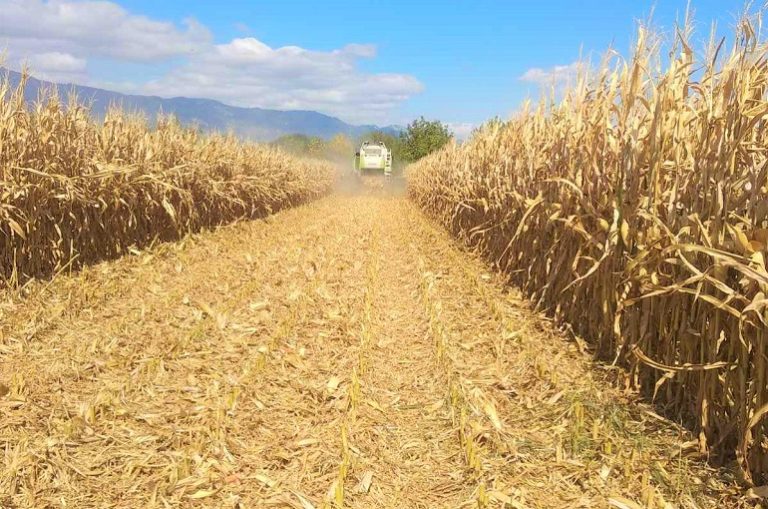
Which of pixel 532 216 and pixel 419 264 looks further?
pixel 419 264

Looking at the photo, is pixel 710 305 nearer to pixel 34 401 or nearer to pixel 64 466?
pixel 64 466

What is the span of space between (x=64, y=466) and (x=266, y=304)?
3.56 meters

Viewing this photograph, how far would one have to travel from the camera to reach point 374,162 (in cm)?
3694

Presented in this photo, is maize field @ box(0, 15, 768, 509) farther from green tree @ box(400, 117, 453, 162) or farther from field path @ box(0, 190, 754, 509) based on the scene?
green tree @ box(400, 117, 453, 162)

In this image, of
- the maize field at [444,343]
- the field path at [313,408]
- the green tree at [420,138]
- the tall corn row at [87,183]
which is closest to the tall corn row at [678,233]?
the maize field at [444,343]

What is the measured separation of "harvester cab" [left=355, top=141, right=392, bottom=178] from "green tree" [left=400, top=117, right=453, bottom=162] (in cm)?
2013

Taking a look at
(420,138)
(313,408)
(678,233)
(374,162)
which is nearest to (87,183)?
(313,408)

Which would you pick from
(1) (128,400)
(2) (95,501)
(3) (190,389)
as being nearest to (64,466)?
(2) (95,501)

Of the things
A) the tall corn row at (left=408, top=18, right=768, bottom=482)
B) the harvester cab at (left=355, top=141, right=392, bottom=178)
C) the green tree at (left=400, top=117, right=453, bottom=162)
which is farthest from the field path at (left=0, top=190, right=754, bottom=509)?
the green tree at (left=400, top=117, right=453, bottom=162)

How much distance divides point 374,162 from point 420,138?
23871 millimetres

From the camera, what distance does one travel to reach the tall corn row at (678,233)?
301cm

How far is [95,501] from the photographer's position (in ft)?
9.76

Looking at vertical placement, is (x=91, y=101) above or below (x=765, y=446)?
above

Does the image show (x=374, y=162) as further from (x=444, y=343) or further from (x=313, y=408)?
(x=313, y=408)
